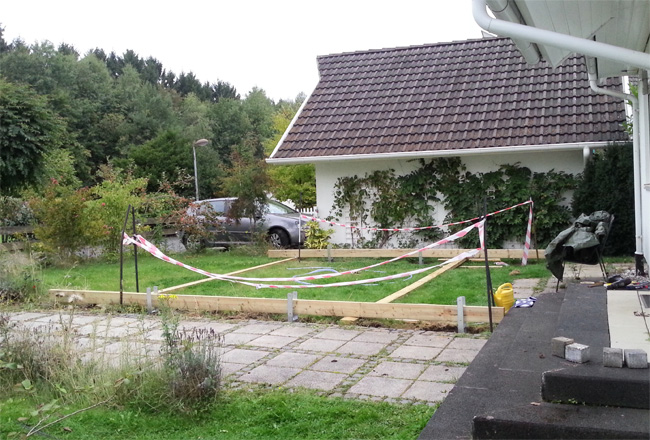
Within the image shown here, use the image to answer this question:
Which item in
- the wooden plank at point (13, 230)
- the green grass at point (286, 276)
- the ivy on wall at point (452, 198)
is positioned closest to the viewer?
the green grass at point (286, 276)

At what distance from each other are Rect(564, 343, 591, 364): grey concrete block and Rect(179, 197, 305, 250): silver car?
11736mm

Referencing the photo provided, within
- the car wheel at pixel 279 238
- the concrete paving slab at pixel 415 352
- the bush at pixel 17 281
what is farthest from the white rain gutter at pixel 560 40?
the car wheel at pixel 279 238

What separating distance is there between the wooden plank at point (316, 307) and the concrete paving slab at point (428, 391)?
76.7 inches

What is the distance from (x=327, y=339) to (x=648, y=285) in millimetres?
3325

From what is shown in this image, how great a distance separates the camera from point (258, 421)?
13.9 ft

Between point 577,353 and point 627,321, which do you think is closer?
point 577,353

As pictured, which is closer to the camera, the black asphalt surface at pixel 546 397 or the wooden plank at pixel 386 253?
the black asphalt surface at pixel 546 397

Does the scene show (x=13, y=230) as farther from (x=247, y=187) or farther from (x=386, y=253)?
(x=386, y=253)

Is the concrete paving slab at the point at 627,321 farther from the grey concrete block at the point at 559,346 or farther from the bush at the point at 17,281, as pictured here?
the bush at the point at 17,281

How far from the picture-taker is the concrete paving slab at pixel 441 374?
5070mm

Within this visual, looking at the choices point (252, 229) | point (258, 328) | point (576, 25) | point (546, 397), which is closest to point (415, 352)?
point (258, 328)

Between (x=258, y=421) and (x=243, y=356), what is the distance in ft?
6.09

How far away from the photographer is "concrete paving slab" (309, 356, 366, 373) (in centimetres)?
547

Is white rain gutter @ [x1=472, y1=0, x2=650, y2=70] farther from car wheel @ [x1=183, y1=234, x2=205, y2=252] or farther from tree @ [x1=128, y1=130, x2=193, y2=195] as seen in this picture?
tree @ [x1=128, y1=130, x2=193, y2=195]
